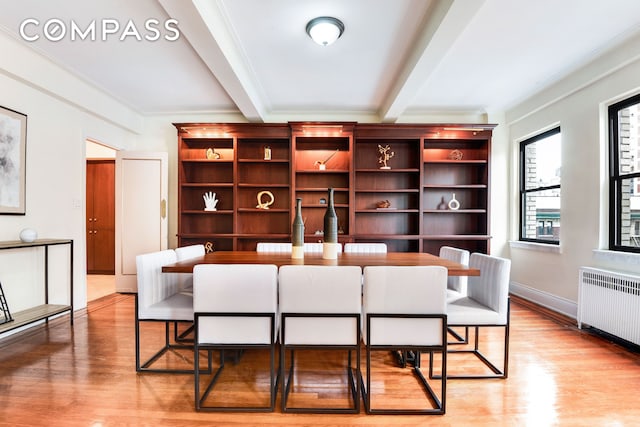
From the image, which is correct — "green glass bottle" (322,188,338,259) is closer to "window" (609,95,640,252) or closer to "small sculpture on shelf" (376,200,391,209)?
"small sculpture on shelf" (376,200,391,209)

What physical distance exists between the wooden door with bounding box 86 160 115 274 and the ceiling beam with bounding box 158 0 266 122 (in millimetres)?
3751

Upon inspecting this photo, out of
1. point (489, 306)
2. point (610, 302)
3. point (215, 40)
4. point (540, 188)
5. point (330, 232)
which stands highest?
point (215, 40)

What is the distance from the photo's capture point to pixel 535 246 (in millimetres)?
3984

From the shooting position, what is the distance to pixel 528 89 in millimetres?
3811

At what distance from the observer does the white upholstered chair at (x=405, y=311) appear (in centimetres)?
170

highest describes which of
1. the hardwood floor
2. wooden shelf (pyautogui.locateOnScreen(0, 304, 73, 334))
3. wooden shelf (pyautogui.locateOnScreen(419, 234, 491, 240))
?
wooden shelf (pyautogui.locateOnScreen(419, 234, 491, 240))

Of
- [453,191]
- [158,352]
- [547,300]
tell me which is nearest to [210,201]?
[158,352]

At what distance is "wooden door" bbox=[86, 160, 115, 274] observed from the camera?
5.68 metres

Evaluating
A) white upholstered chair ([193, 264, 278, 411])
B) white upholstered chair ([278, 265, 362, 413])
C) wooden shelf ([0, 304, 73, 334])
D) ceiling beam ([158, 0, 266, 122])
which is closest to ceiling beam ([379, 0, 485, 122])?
ceiling beam ([158, 0, 266, 122])

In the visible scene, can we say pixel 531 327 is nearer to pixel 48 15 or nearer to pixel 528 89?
pixel 528 89

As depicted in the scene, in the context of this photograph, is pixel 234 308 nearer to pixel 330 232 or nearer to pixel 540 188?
pixel 330 232

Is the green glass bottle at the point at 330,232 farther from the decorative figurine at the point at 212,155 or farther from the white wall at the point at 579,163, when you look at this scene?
the decorative figurine at the point at 212,155

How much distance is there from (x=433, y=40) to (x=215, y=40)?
1691 mm

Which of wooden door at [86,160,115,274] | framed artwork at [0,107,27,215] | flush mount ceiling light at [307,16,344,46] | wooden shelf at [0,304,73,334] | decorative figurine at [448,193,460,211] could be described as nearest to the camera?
flush mount ceiling light at [307,16,344,46]
